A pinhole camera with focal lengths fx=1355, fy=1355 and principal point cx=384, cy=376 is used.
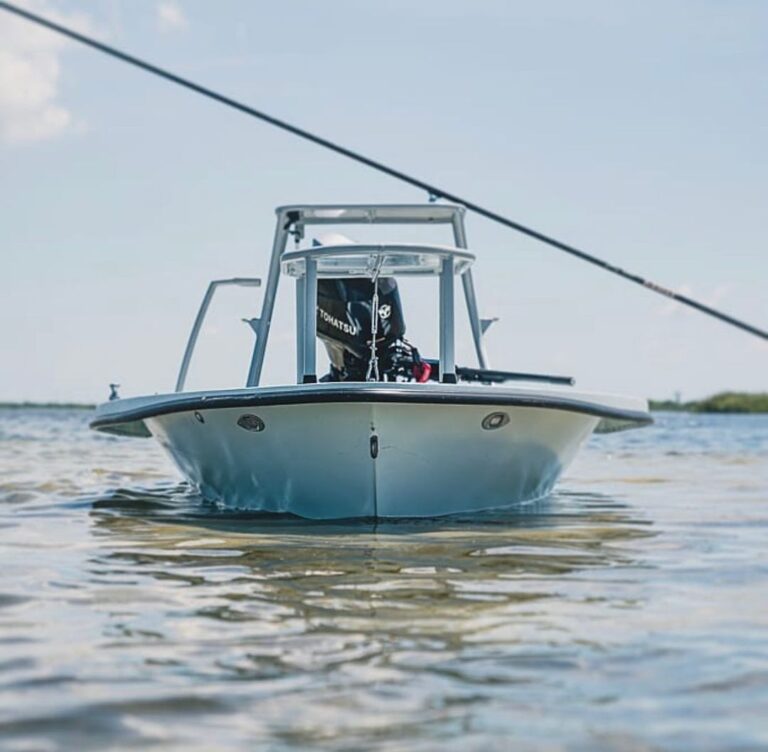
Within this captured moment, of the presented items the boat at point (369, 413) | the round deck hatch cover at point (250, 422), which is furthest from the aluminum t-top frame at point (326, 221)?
the round deck hatch cover at point (250, 422)

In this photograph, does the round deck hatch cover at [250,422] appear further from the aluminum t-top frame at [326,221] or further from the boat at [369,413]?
the aluminum t-top frame at [326,221]

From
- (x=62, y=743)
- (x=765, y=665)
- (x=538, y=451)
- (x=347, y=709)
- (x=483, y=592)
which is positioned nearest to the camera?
(x=62, y=743)

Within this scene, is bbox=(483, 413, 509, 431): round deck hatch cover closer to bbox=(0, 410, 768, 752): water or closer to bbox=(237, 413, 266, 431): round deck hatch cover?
bbox=(0, 410, 768, 752): water

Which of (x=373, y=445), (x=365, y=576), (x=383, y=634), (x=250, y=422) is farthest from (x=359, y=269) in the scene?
(x=383, y=634)

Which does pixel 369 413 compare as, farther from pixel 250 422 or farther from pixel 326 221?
pixel 326 221

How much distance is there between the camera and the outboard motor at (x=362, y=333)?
9156 mm

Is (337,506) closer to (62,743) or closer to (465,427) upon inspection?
(465,427)

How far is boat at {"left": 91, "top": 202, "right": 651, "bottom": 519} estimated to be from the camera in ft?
25.9

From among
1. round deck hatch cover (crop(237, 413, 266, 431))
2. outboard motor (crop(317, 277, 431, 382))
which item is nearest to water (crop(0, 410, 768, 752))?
round deck hatch cover (crop(237, 413, 266, 431))

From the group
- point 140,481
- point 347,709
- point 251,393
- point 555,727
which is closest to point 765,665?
point 555,727

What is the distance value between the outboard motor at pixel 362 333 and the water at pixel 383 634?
4.13 ft

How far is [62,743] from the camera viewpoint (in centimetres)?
335

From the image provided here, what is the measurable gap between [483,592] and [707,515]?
442 centimetres

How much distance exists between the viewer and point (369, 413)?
779 centimetres
